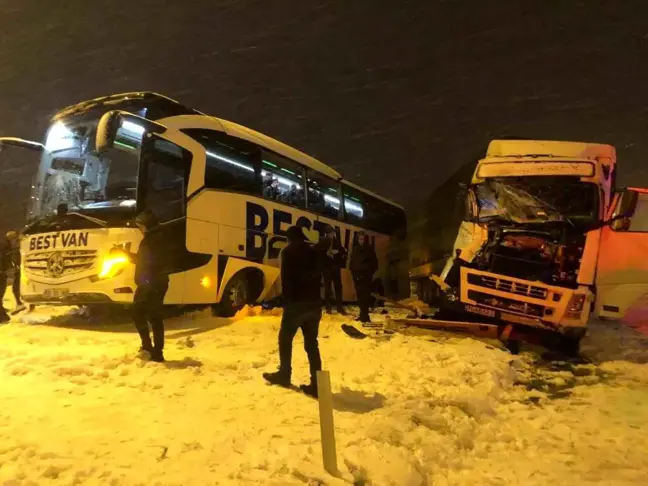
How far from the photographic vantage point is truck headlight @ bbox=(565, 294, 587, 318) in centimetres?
880

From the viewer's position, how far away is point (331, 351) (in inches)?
314

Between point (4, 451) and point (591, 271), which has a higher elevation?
point (591, 271)

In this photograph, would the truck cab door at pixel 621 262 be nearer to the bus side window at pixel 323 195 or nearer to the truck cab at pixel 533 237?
the truck cab at pixel 533 237

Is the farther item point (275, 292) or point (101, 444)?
point (275, 292)

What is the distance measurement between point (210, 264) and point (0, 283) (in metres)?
3.94

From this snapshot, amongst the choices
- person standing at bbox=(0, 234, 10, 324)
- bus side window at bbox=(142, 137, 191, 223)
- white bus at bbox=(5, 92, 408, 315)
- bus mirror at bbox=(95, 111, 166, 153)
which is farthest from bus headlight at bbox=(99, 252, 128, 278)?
person standing at bbox=(0, 234, 10, 324)

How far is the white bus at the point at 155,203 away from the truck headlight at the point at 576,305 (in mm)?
5818

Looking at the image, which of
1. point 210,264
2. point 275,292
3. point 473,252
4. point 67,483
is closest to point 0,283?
point 210,264

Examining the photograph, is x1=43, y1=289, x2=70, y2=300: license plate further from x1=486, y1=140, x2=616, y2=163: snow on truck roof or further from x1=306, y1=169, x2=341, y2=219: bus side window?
x1=486, y1=140, x2=616, y2=163: snow on truck roof

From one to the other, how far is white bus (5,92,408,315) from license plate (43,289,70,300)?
0.05 ft

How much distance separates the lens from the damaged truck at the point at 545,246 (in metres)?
9.10

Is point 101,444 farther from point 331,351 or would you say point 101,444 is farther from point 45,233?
point 45,233

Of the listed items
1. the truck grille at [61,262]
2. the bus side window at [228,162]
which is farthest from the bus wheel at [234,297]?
the truck grille at [61,262]

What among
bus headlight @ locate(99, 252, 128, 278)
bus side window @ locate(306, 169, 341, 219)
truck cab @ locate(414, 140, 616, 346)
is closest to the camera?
bus headlight @ locate(99, 252, 128, 278)
